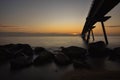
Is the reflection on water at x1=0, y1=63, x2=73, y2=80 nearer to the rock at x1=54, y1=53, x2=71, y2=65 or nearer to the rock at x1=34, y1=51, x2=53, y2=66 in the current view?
the rock at x1=54, y1=53, x2=71, y2=65

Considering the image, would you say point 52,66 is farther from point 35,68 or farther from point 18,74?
point 18,74

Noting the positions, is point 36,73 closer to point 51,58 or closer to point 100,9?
point 51,58

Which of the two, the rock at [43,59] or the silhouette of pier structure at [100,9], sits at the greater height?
the silhouette of pier structure at [100,9]

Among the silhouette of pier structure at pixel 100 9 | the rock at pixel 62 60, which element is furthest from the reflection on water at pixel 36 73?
the silhouette of pier structure at pixel 100 9

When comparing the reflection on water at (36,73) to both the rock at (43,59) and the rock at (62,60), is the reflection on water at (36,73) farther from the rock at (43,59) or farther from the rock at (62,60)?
the rock at (43,59)

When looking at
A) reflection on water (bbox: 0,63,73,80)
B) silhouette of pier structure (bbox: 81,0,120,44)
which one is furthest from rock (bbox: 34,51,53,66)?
silhouette of pier structure (bbox: 81,0,120,44)

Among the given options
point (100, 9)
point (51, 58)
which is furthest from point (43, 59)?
point (100, 9)

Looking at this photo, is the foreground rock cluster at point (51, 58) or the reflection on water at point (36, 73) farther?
the foreground rock cluster at point (51, 58)

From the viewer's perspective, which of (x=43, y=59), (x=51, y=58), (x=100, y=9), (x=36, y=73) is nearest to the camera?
(x=36, y=73)

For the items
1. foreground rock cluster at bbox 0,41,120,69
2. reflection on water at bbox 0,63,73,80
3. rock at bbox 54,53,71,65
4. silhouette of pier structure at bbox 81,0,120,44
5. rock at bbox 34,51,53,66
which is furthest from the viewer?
silhouette of pier structure at bbox 81,0,120,44

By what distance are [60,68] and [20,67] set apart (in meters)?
2.62

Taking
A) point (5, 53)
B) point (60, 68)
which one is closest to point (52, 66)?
point (60, 68)

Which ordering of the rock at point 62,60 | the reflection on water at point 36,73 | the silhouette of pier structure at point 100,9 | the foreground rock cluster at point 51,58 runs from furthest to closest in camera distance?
1. the silhouette of pier structure at point 100,9
2. the rock at point 62,60
3. the foreground rock cluster at point 51,58
4. the reflection on water at point 36,73

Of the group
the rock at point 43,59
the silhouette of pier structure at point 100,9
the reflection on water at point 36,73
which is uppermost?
the silhouette of pier structure at point 100,9
